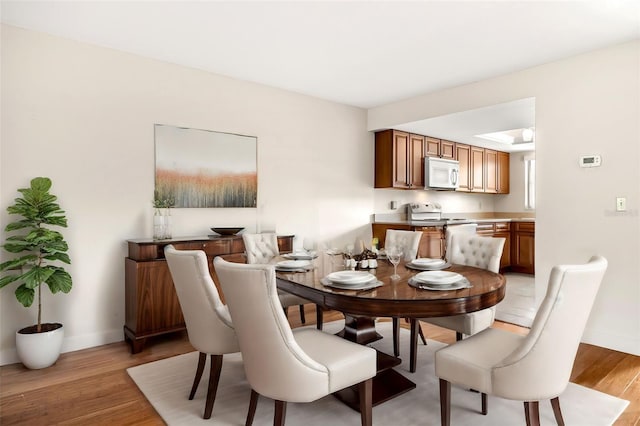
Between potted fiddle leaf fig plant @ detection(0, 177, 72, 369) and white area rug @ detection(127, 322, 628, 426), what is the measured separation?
0.73m

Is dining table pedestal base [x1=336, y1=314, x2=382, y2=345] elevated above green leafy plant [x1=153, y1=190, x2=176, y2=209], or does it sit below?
below

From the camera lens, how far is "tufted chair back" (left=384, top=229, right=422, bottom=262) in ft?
10.8

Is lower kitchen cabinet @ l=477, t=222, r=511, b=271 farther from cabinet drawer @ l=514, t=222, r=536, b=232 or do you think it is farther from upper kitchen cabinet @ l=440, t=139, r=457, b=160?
upper kitchen cabinet @ l=440, t=139, r=457, b=160

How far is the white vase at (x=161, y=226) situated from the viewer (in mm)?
3432

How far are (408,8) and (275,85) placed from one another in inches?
81.7

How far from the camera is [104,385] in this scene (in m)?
2.54

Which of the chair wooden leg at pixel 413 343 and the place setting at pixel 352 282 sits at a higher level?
the place setting at pixel 352 282

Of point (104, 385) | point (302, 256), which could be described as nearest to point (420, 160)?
point (302, 256)

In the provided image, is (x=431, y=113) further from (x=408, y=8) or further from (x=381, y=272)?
(x=381, y=272)

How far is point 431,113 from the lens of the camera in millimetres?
4602

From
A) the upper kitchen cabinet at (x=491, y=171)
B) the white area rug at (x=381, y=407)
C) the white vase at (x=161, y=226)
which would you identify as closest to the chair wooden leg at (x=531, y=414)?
the white area rug at (x=381, y=407)

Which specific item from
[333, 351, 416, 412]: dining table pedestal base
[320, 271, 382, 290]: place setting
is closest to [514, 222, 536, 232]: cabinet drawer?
[333, 351, 416, 412]: dining table pedestal base

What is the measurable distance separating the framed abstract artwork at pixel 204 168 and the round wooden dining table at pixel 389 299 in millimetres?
1806

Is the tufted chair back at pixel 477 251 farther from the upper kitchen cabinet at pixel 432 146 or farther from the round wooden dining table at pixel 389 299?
the upper kitchen cabinet at pixel 432 146
